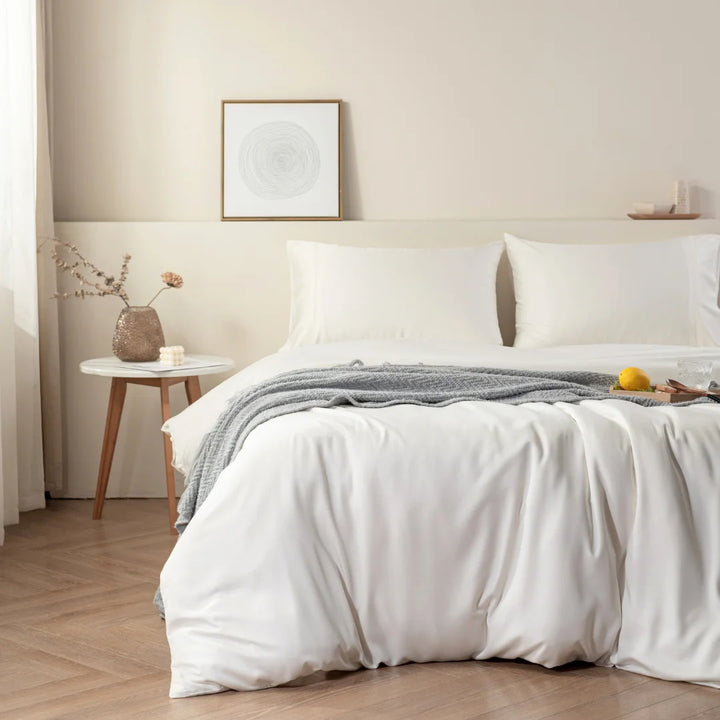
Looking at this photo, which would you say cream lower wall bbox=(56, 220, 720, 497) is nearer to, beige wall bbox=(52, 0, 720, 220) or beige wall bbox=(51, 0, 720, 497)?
beige wall bbox=(51, 0, 720, 497)

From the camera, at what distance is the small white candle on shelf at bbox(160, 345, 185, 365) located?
4035 mm

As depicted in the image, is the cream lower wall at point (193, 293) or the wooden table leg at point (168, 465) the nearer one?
the wooden table leg at point (168, 465)

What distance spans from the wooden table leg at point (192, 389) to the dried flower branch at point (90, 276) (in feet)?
1.27

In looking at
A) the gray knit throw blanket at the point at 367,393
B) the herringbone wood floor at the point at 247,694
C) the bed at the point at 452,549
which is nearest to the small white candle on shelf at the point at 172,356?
the gray knit throw blanket at the point at 367,393

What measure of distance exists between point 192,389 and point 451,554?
211cm

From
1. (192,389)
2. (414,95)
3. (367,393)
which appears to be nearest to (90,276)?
(192,389)

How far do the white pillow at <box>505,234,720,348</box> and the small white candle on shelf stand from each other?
4.54 ft

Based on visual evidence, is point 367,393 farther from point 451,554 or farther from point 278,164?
point 278,164

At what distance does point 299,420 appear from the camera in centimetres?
248

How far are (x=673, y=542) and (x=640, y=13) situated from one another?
3071mm

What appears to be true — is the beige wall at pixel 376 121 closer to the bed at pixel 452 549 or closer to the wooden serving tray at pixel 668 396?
the wooden serving tray at pixel 668 396

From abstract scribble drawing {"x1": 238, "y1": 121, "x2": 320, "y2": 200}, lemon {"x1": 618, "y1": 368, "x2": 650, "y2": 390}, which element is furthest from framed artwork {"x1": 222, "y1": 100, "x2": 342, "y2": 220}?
lemon {"x1": 618, "y1": 368, "x2": 650, "y2": 390}

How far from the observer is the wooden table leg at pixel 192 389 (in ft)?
13.9

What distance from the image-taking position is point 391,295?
4133 millimetres
